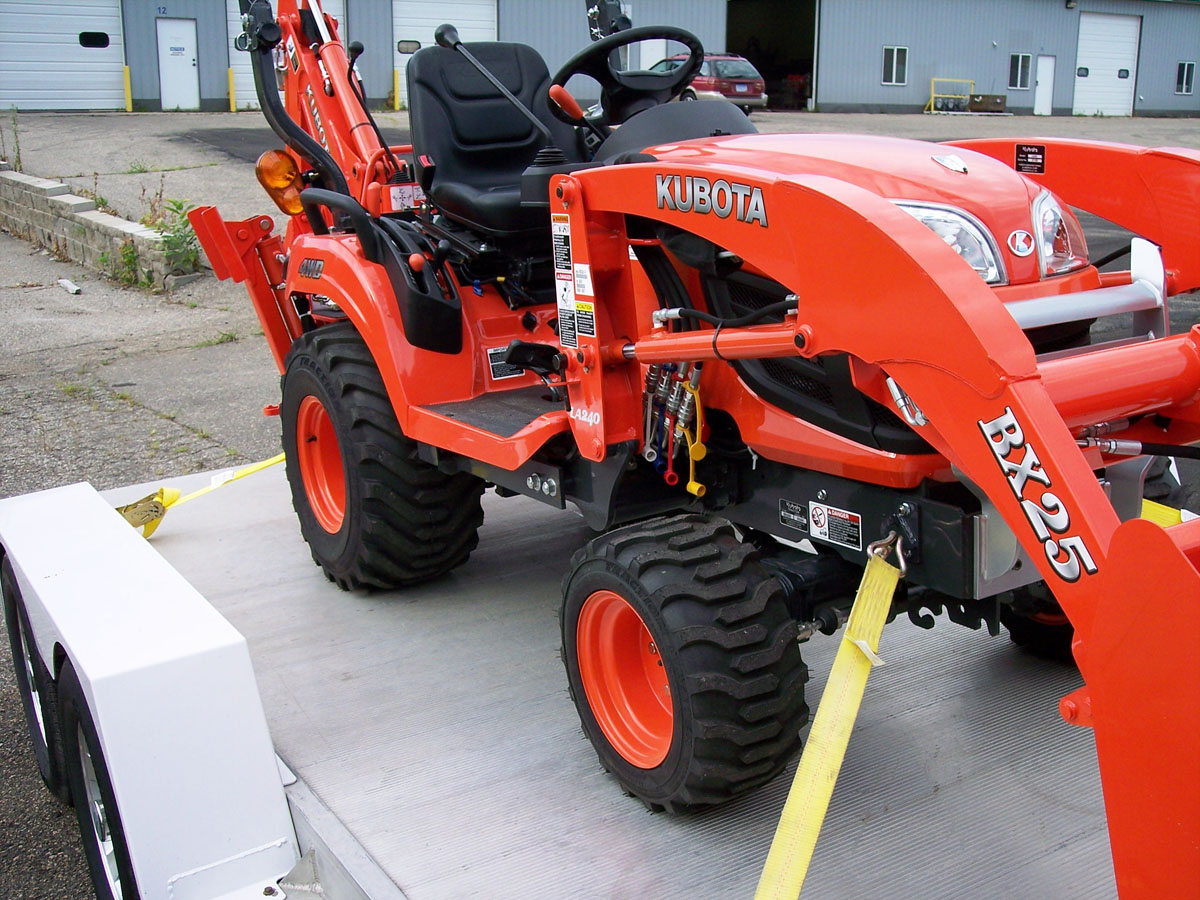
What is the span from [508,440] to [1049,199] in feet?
4.78

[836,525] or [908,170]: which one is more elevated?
[908,170]

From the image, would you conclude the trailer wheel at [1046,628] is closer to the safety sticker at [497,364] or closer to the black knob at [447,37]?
the safety sticker at [497,364]

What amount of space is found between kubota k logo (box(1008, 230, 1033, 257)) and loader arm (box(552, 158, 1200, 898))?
1.15 feet

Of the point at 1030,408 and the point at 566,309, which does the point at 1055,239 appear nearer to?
the point at 1030,408

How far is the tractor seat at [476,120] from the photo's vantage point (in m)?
4.09

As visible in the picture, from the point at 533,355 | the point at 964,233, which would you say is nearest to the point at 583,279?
the point at 533,355

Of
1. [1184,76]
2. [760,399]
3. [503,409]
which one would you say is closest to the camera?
[760,399]

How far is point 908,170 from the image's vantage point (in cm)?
264

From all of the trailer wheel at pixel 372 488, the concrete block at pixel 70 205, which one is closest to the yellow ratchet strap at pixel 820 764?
the trailer wheel at pixel 372 488

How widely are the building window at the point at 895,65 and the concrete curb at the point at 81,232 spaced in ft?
68.5

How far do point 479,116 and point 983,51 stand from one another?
28.8m

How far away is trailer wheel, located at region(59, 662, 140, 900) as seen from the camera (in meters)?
2.51

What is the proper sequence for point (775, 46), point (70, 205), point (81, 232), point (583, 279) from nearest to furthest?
1. point (583, 279)
2. point (81, 232)
3. point (70, 205)
4. point (775, 46)

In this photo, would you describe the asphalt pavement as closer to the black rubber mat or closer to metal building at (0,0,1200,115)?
the black rubber mat
